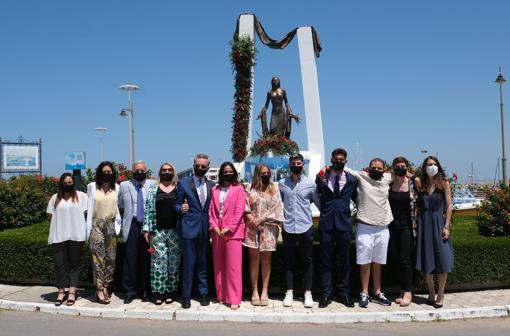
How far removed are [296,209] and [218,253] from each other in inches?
44.2

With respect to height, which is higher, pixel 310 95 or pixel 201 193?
pixel 310 95

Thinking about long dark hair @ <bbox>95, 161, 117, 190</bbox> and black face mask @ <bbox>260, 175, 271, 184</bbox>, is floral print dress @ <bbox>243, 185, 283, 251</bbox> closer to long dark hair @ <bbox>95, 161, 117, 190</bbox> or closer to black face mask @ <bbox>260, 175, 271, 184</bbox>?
black face mask @ <bbox>260, 175, 271, 184</bbox>

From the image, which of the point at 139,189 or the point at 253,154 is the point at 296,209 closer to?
the point at 139,189

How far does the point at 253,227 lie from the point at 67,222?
2289mm

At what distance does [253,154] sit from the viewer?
44.1 feet

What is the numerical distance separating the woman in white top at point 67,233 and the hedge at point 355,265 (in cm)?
76

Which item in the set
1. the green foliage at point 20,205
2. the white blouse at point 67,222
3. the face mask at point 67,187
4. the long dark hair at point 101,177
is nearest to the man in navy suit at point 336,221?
the long dark hair at point 101,177

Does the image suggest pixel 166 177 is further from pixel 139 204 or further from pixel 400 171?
pixel 400 171

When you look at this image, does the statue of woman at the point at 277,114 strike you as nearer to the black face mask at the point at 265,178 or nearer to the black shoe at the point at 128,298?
the black face mask at the point at 265,178

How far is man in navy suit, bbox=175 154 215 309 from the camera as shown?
5.83 metres

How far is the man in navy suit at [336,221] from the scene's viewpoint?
5.81 meters

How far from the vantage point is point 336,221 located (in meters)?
5.79

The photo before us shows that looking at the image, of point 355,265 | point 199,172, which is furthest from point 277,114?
point 199,172

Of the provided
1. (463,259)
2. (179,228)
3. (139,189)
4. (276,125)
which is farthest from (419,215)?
(276,125)
